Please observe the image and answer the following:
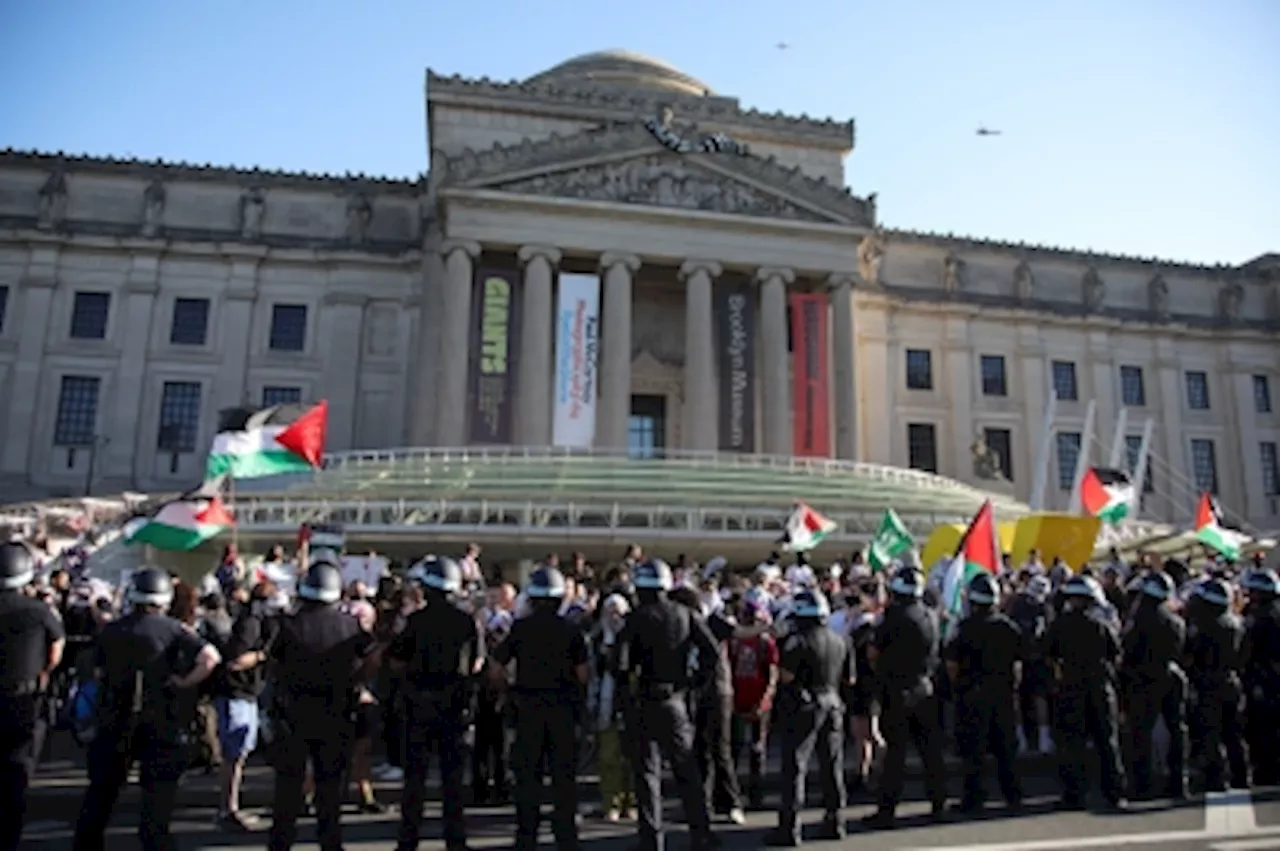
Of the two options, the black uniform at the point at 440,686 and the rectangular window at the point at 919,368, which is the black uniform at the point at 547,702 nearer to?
the black uniform at the point at 440,686

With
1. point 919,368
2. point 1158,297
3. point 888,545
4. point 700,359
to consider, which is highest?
point 1158,297

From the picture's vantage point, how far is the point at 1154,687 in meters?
10.5

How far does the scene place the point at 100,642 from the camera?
24.2 ft

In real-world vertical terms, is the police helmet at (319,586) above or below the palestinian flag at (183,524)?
below

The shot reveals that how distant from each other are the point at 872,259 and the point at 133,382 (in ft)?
115

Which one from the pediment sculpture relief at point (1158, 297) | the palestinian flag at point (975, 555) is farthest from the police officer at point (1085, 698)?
the pediment sculpture relief at point (1158, 297)

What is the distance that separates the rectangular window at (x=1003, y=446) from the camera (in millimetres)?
48688

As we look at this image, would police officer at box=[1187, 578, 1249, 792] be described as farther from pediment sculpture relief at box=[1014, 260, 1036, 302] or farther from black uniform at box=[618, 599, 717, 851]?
pediment sculpture relief at box=[1014, 260, 1036, 302]

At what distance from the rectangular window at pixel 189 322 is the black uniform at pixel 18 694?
125 ft

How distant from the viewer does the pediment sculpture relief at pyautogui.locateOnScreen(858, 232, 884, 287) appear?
4822 cm

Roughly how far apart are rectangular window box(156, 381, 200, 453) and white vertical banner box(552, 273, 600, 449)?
16647mm

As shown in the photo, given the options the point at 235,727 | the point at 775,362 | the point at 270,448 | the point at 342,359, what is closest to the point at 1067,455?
the point at 775,362

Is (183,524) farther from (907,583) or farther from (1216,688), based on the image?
(1216,688)

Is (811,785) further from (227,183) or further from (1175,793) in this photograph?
(227,183)
